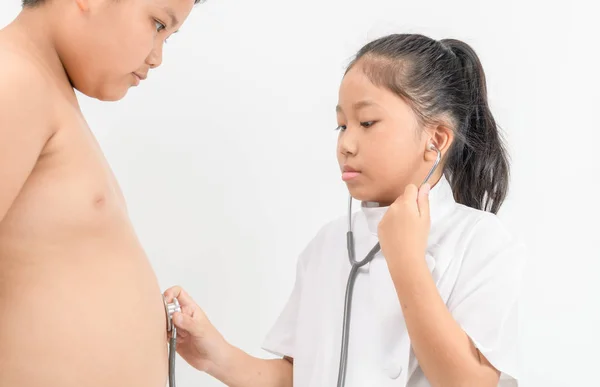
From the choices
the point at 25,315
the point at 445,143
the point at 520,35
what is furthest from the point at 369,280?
the point at 520,35

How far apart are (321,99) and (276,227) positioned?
286mm

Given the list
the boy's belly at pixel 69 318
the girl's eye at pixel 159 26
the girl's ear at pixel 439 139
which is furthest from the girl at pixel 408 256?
the girl's eye at pixel 159 26

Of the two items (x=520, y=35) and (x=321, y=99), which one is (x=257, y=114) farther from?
(x=520, y=35)

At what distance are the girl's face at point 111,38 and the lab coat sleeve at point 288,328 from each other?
18.9 inches

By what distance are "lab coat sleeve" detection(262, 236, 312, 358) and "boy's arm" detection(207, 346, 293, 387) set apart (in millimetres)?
26

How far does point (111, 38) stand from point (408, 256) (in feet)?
1.57

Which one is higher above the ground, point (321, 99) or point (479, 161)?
point (321, 99)

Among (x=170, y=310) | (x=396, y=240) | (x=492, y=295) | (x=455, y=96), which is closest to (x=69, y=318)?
(x=170, y=310)

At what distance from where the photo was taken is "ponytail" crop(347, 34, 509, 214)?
3.68 feet

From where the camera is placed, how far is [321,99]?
5.07 ft

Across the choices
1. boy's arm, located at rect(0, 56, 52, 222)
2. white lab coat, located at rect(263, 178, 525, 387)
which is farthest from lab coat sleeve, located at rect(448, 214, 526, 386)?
boy's arm, located at rect(0, 56, 52, 222)

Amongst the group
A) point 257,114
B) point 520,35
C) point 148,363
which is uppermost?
point 520,35

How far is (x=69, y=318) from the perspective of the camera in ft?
2.76

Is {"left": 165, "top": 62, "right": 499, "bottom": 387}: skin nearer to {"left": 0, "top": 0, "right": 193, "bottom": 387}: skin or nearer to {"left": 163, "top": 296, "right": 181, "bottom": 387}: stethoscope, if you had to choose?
{"left": 163, "top": 296, "right": 181, "bottom": 387}: stethoscope
